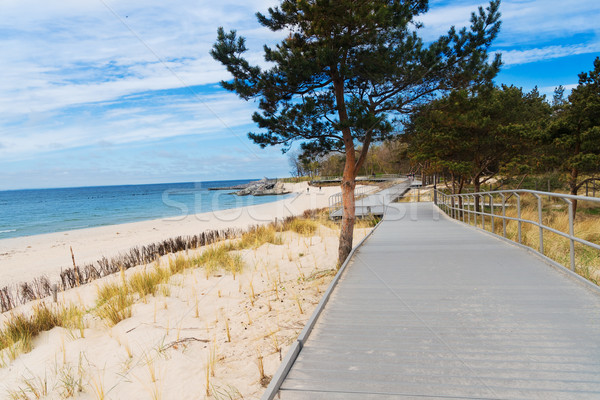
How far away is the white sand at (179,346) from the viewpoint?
314cm

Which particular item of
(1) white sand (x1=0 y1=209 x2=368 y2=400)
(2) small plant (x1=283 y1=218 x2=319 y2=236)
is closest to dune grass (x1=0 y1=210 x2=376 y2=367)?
(1) white sand (x1=0 y1=209 x2=368 y2=400)

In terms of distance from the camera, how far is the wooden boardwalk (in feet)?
6.84

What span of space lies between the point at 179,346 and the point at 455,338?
2.81m

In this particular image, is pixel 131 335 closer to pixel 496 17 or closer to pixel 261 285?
pixel 261 285

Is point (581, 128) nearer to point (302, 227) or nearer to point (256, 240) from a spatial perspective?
point (302, 227)

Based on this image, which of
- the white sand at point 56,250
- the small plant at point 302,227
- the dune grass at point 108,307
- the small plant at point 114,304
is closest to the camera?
the dune grass at point 108,307

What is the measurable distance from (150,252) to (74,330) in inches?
203

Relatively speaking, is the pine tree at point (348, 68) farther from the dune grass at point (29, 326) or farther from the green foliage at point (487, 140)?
the green foliage at point (487, 140)

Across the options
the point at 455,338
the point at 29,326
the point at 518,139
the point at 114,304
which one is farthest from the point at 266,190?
the point at 455,338

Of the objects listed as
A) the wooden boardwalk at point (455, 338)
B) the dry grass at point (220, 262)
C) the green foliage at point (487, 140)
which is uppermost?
the green foliage at point (487, 140)

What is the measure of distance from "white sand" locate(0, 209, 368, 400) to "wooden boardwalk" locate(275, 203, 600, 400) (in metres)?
0.79

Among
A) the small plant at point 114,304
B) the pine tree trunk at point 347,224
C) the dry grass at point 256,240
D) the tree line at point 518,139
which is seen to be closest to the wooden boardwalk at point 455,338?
the pine tree trunk at point 347,224

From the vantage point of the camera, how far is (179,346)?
151 inches

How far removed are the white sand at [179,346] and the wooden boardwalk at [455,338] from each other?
2.58 ft
